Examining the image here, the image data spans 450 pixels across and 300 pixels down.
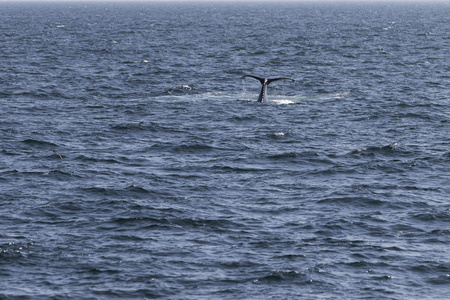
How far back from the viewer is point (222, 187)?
37531mm

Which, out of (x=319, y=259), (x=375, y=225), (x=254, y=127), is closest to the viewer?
(x=319, y=259)

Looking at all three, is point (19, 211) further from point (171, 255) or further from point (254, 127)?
point (254, 127)

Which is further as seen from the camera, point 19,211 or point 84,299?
point 19,211

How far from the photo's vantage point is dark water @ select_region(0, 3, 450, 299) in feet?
89.7

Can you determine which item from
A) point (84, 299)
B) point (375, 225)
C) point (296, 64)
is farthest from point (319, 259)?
point (296, 64)

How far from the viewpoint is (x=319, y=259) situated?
2880 centimetres

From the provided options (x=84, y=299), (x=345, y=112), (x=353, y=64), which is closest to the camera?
(x=84, y=299)

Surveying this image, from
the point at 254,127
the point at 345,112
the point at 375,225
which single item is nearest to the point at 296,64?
the point at 345,112

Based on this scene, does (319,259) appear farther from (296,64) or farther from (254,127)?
(296,64)

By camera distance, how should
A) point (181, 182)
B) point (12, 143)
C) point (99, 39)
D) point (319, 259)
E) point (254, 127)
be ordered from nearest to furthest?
1. point (319, 259)
2. point (181, 182)
3. point (12, 143)
4. point (254, 127)
5. point (99, 39)

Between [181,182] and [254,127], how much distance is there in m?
13.7

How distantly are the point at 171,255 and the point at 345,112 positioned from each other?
30060 mm

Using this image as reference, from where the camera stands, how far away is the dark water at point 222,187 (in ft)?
89.7

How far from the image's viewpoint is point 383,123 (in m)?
52.8
